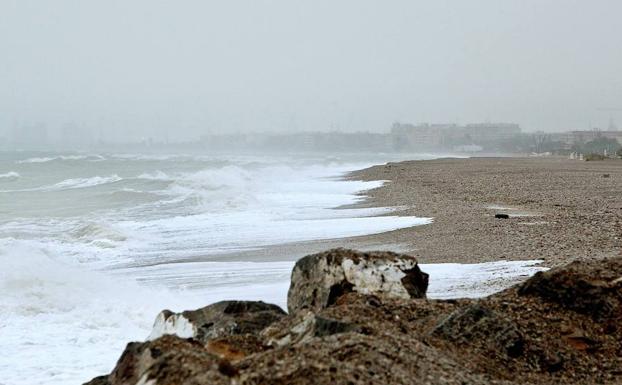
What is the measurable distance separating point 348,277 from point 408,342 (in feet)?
4.89

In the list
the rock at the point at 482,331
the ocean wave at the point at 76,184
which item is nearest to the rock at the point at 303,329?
the rock at the point at 482,331

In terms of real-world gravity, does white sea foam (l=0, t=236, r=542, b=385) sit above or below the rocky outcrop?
below

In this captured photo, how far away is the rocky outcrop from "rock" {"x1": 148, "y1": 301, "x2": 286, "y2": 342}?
0.04 feet

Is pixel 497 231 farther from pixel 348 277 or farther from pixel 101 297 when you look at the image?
pixel 348 277

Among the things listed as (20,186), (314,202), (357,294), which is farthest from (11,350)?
(20,186)

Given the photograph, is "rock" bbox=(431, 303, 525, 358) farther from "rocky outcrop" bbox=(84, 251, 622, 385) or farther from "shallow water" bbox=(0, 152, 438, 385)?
"shallow water" bbox=(0, 152, 438, 385)

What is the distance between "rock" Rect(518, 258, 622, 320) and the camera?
4914 millimetres

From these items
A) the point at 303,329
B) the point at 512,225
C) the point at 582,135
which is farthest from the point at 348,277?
the point at 582,135

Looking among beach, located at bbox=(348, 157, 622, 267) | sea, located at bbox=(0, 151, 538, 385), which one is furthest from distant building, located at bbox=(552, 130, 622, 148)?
sea, located at bbox=(0, 151, 538, 385)

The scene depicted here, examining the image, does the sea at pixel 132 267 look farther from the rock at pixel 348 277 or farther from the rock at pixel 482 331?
the rock at pixel 482 331

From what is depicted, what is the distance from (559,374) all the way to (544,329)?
0.55m

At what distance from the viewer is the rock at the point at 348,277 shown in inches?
205

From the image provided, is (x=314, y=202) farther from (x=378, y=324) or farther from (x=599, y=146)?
(x=599, y=146)

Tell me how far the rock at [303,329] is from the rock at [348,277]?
96 centimetres
